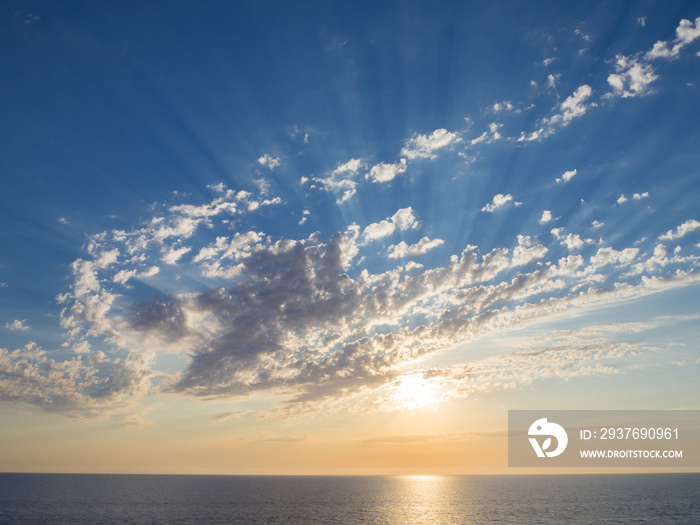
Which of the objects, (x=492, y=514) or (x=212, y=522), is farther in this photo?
(x=492, y=514)

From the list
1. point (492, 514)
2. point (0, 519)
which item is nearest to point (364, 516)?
point (492, 514)

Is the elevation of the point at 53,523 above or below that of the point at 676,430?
below

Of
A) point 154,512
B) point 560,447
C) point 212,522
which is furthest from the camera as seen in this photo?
point 154,512

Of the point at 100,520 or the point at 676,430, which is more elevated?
the point at 676,430

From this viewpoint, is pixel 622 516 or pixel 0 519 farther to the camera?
pixel 622 516

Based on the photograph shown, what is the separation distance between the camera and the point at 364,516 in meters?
139

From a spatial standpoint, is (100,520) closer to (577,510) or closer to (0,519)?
(0,519)

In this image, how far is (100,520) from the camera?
383 ft

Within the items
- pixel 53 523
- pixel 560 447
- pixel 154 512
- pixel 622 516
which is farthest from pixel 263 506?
pixel 622 516

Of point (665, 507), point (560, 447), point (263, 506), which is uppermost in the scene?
point (560, 447)

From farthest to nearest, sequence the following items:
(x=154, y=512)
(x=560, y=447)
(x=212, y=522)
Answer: (x=154, y=512) < (x=212, y=522) < (x=560, y=447)

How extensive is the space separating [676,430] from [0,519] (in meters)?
200

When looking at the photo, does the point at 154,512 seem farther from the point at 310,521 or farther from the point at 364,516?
the point at 364,516

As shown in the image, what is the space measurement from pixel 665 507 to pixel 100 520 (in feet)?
676
